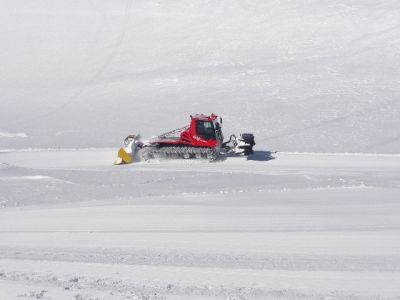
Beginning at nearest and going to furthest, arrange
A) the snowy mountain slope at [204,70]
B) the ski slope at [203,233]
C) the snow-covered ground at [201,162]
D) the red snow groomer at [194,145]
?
the ski slope at [203,233] → the snow-covered ground at [201,162] → the red snow groomer at [194,145] → the snowy mountain slope at [204,70]

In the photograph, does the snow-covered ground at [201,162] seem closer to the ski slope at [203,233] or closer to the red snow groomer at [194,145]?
the ski slope at [203,233]

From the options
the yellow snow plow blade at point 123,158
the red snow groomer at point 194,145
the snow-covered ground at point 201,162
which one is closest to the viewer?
the snow-covered ground at point 201,162

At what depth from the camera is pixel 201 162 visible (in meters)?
19.2

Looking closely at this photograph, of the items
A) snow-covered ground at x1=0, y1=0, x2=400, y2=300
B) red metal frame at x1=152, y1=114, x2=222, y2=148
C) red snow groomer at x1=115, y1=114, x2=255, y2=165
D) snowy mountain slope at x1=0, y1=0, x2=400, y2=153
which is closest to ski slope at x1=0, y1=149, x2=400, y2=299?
snow-covered ground at x1=0, y1=0, x2=400, y2=300

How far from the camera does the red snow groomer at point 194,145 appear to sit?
1916 centimetres

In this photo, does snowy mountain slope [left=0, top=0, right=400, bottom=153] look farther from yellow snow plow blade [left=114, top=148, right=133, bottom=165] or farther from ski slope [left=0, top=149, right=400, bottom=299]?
ski slope [left=0, top=149, right=400, bottom=299]

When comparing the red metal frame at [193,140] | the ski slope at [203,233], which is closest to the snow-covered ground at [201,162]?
the ski slope at [203,233]

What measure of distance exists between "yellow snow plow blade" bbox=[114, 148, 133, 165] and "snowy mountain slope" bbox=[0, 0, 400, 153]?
12.3ft

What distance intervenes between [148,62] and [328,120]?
13.2 meters

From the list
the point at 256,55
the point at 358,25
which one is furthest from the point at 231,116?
the point at 358,25

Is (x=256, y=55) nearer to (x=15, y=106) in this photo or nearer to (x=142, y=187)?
(x=15, y=106)

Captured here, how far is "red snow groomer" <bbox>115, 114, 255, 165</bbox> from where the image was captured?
19.2m

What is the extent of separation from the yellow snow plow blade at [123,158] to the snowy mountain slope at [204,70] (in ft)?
12.3

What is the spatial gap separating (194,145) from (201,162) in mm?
600
